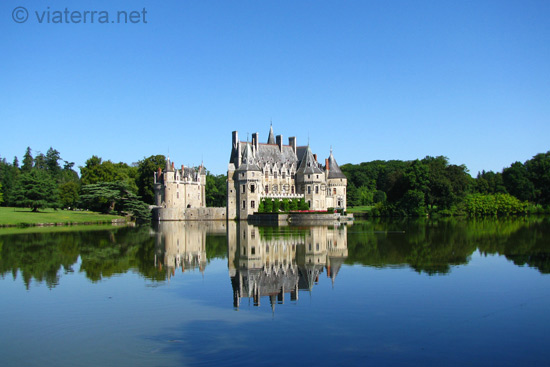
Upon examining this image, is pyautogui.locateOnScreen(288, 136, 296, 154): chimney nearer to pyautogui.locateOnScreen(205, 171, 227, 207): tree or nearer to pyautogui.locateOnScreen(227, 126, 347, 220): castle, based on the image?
pyautogui.locateOnScreen(227, 126, 347, 220): castle

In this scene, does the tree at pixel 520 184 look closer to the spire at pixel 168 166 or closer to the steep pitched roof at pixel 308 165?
the steep pitched roof at pixel 308 165

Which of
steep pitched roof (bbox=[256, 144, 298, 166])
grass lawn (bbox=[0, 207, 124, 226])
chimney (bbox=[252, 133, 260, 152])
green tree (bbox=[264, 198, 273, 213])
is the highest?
chimney (bbox=[252, 133, 260, 152])

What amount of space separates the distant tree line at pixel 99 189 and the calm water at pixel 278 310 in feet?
117

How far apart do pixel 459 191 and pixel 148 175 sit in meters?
37.3

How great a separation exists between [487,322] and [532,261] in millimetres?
9070

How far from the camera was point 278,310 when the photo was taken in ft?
34.7

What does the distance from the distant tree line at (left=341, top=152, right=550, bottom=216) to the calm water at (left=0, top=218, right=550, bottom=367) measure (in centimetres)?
4230

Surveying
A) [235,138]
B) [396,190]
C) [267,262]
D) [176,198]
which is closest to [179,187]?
[176,198]

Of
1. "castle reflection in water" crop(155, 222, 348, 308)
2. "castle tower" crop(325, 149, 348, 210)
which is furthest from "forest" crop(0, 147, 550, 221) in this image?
"castle reflection in water" crop(155, 222, 348, 308)

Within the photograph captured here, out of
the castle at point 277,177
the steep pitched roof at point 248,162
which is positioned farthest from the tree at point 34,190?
the steep pitched roof at point 248,162

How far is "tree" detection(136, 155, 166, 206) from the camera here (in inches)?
2436

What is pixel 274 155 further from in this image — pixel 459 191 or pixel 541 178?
pixel 541 178

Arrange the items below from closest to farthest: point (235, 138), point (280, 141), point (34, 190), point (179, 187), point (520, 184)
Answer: point (34, 190)
point (179, 187)
point (235, 138)
point (280, 141)
point (520, 184)

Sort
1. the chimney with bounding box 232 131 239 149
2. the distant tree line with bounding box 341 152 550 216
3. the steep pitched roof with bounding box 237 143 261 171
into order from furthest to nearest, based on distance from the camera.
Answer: the distant tree line with bounding box 341 152 550 216 → the chimney with bounding box 232 131 239 149 → the steep pitched roof with bounding box 237 143 261 171
